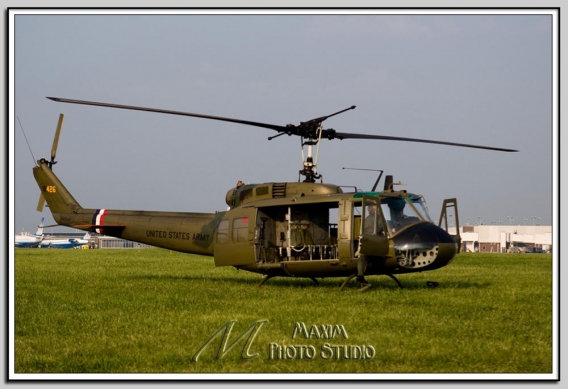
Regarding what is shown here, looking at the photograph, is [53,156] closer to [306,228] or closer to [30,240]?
[306,228]

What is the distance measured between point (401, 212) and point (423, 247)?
0.99 metres

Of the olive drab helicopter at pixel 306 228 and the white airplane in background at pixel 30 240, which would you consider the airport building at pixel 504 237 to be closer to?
the white airplane in background at pixel 30 240

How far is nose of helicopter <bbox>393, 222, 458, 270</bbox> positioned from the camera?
15.0 m

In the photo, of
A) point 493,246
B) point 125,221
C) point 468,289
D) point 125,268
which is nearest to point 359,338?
point 468,289

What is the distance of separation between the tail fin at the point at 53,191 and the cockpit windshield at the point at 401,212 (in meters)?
10.3

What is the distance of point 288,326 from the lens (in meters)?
11.5

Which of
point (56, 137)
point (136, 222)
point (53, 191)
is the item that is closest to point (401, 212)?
point (136, 222)

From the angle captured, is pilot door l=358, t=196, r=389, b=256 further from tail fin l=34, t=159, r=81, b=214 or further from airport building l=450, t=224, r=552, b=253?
airport building l=450, t=224, r=552, b=253

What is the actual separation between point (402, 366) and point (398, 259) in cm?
640

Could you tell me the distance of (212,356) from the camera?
9523 millimetres

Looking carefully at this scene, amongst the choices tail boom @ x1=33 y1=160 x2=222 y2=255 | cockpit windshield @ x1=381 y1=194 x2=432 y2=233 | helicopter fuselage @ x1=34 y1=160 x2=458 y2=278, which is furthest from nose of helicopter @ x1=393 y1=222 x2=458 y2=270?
tail boom @ x1=33 y1=160 x2=222 y2=255

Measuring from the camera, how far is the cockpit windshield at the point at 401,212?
15.5m

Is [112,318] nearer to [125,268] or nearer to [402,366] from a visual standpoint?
[402,366]

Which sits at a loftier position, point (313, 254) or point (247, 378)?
point (313, 254)
